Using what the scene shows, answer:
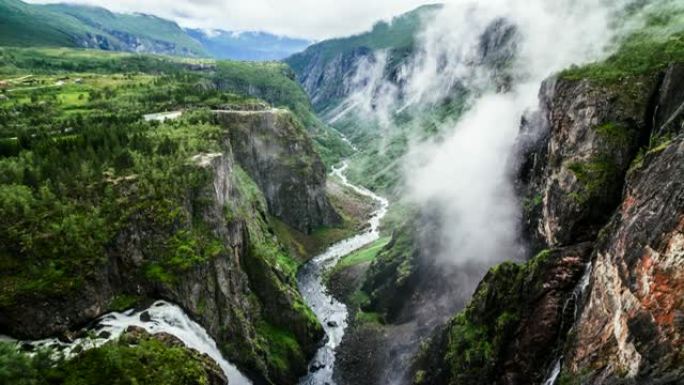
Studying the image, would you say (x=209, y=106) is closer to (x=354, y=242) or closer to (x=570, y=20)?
(x=354, y=242)

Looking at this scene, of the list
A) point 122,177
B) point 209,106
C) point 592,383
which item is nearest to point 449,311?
point 592,383

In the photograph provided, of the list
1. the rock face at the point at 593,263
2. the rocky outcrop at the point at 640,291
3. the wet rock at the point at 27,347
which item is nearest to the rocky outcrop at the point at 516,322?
the rock face at the point at 593,263

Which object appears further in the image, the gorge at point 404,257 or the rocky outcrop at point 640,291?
the gorge at point 404,257

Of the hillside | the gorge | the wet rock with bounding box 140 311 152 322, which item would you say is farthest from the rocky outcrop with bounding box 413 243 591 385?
the wet rock with bounding box 140 311 152 322

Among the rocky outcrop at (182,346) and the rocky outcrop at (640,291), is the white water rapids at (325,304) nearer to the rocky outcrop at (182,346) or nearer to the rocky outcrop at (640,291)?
the rocky outcrop at (182,346)

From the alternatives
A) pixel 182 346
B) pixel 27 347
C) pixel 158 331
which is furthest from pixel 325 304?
pixel 27 347
